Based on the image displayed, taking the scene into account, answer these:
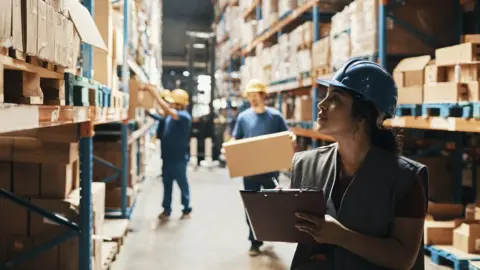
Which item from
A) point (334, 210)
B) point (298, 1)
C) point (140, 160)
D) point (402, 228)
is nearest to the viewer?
point (402, 228)

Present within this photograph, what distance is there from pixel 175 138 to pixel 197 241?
69.8 inches

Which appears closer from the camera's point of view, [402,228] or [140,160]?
[402,228]

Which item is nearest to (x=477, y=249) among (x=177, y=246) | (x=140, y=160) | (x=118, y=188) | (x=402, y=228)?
(x=177, y=246)

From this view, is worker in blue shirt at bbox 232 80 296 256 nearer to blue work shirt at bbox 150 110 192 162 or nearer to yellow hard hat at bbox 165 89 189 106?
blue work shirt at bbox 150 110 192 162

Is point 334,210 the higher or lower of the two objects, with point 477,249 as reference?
higher

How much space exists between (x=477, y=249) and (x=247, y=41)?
9733 millimetres

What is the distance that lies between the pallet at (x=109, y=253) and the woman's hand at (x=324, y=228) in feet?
11.1

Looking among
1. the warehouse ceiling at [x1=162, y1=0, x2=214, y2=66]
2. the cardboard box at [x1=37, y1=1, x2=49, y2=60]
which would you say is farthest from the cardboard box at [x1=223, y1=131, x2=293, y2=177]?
the warehouse ceiling at [x1=162, y1=0, x2=214, y2=66]

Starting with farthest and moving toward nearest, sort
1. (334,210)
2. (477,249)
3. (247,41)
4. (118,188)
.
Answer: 1. (247,41)
2. (118,188)
3. (477,249)
4. (334,210)

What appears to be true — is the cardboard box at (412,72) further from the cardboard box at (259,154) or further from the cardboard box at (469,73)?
the cardboard box at (259,154)

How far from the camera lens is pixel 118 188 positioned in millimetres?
6836

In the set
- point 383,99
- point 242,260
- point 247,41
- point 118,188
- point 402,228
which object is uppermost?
point 247,41

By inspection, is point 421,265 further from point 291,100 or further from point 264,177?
point 291,100

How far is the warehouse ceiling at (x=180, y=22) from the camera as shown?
2331 cm
